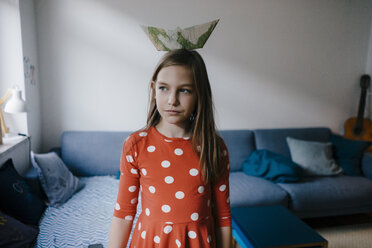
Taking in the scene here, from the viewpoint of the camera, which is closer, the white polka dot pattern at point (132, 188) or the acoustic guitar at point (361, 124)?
the white polka dot pattern at point (132, 188)

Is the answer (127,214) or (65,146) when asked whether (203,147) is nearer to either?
(127,214)

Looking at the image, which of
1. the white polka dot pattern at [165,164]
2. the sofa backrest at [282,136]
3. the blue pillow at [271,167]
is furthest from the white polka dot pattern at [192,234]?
the sofa backrest at [282,136]

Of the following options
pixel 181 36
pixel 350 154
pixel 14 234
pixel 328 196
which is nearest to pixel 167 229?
pixel 181 36

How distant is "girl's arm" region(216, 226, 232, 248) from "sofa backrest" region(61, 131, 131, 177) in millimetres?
1789

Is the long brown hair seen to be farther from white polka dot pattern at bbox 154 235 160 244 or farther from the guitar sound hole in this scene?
the guitar sound hole

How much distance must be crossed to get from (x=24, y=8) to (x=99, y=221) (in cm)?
179

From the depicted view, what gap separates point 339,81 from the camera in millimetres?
3297

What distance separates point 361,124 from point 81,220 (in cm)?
319

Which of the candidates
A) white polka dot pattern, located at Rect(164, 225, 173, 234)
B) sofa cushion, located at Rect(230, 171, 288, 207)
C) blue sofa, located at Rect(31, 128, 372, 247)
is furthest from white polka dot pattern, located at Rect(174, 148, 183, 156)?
sofa cushion, located at Rect(230, 171, 288, 207)

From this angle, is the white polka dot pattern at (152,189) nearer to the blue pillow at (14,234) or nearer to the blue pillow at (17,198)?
the blue pillow at (14,234)

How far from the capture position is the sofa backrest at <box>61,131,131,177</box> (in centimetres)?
249

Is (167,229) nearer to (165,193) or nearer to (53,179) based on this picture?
(165,193)

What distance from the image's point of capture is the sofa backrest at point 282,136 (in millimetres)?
2898

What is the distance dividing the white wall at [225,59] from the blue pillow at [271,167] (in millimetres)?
519
